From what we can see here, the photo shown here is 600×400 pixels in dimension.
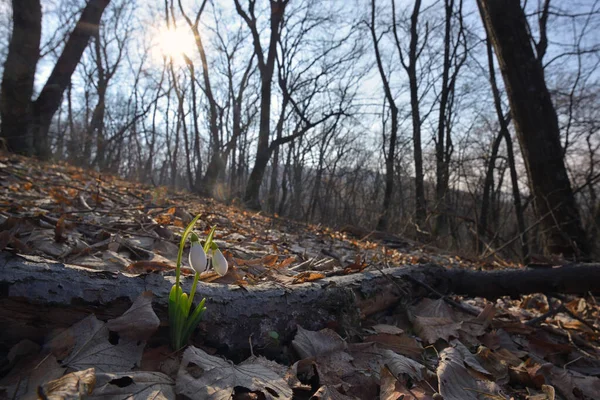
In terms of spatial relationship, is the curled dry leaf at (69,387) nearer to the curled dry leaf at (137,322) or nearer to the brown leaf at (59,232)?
the curled dry leaf at (137,322)

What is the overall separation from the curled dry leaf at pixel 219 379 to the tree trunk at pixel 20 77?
7506mm

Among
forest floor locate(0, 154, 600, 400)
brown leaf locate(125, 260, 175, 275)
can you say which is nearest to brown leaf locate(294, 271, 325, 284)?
forest floor locate(0, 154, 600, 400)

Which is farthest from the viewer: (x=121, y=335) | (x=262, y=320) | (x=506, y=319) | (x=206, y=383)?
(x=506, y=319)

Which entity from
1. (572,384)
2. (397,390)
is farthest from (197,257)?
(572,384)

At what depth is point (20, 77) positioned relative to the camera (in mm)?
6598

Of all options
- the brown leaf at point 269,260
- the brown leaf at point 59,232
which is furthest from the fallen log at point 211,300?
the brown leaf at point 59,232

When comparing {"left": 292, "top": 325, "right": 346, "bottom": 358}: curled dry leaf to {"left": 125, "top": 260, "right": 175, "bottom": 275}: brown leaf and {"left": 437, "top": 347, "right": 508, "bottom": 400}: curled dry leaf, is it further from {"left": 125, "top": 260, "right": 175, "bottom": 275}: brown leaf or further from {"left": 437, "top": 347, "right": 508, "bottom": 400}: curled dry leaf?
{"left": 125, "top": 260, "right": 175, "bottom": 275}: brown leaf

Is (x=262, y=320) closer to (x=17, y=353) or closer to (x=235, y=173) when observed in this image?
(x=17, y=353)

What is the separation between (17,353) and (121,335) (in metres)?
0.26

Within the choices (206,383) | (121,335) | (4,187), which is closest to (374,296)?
(206,383)

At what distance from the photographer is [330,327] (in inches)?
57.9

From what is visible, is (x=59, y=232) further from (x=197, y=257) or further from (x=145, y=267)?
(x=197, y=257)

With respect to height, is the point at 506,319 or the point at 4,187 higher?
the point at 4,187

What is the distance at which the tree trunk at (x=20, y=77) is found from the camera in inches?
256
